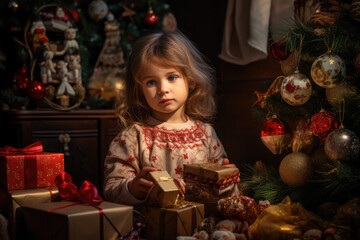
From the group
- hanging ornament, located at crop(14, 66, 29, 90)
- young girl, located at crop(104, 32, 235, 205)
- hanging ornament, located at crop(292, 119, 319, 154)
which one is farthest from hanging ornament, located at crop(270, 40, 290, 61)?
hanging ornament, located at crop(14, 66, 29, 90)

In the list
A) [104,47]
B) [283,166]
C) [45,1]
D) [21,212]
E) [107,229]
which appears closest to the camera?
[107,229]

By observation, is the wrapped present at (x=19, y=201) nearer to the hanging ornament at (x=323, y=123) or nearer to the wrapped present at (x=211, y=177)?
the wrapped present at (x=211, y=177)

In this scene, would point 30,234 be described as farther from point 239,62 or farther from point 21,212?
point 239,62

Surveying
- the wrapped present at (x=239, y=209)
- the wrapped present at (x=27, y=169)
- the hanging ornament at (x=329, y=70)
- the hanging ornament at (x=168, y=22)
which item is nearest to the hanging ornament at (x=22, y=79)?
the hanging ornament at (x=168, y=22)

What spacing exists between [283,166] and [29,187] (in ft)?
2.52

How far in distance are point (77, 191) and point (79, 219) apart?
15 cm

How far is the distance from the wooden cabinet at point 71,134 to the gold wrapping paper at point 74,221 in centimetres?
141

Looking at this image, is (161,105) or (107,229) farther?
(161,105)

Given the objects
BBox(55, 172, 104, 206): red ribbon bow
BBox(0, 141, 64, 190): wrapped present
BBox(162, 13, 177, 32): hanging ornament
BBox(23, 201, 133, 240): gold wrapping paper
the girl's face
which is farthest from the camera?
BBox(162, 13, 177, 32): hanging ornament

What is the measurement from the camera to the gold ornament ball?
3.85 feet

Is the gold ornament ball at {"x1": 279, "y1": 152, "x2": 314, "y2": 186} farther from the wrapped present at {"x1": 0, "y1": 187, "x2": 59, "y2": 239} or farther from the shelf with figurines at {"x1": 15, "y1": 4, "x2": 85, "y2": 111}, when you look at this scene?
the shelf with figurines at {"x1": 15, "y1": 4, "x2": 85, "y2": 111}

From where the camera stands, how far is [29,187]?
1193 millimetres

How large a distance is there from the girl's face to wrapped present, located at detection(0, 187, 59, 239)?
449 mm

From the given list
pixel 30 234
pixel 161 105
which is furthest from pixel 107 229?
pixel 161 105
